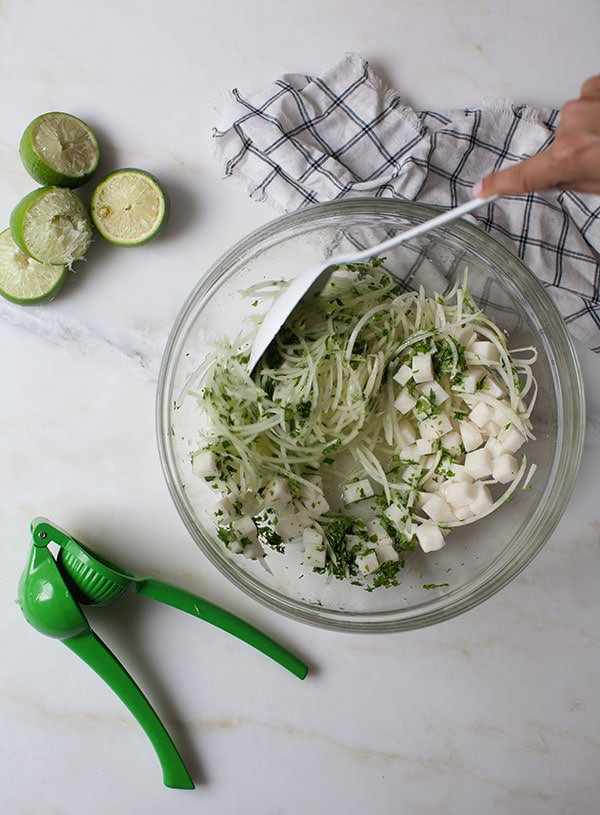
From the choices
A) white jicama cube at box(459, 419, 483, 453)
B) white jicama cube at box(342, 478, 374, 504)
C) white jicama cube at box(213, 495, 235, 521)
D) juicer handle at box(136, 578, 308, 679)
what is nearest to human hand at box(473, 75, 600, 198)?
white jicama cube at box(459, 419, 483, 453)

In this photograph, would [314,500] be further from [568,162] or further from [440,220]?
[568,162]

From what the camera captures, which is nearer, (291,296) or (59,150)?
(291,296)

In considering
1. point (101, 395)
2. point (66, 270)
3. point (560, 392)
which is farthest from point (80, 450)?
point (560, 392)

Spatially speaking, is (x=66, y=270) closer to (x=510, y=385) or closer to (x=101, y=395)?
(x=101, y=395)

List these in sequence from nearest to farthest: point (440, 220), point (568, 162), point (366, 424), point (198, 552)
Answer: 1. point (568, 162)
2. point (440, 220)
3. point (366, 424)
4. point (198, 552)

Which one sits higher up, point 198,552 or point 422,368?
point 422,368

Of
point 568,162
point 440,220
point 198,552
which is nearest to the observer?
point 568,162

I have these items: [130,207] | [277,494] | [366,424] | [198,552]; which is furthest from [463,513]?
[130,207]

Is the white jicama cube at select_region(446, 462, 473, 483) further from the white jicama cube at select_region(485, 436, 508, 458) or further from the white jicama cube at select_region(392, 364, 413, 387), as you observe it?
the white jicama cube at select_region(392, 364, 413, 387)
